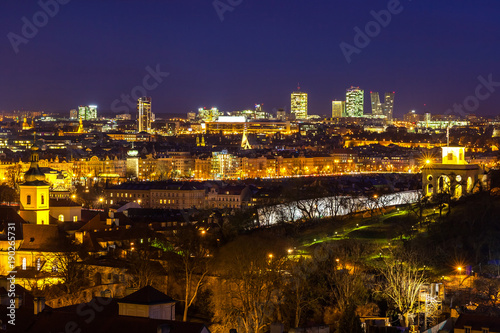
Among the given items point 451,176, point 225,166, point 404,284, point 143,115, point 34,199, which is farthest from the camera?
point 143,115

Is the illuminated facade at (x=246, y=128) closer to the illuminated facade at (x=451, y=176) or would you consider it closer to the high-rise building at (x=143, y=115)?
the high-rise building at (x=143, y=115)

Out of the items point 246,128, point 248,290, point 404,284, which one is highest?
point 246,128

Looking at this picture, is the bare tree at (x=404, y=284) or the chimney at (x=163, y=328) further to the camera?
the bare tree at (x=404, y=284)

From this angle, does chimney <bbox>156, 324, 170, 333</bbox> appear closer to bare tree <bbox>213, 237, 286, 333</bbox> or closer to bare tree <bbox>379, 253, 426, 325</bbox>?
bare tree <bbox>213, 237, 286, 333</bbox>

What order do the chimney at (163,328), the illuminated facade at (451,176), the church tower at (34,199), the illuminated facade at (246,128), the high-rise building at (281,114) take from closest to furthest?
1. the chimney at (163,328)
2. the church tower at (34,199)
3. the illuminated facade at (451,176)
4. the illuminated facade at (246,128)
5. the high-rise building at (281,114)

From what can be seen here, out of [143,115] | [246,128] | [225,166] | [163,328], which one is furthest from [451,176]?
[143,115]

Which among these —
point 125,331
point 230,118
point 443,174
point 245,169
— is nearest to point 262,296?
point 125,331

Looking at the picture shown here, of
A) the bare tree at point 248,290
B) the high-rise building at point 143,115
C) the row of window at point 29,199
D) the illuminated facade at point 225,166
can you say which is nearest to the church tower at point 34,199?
the row of window at point 29,199

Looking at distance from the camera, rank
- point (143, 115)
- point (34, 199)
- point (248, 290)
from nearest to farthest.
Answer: point (248, 290)
point (34, 199)
point (143, 115)

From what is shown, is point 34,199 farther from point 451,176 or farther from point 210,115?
point 210,115

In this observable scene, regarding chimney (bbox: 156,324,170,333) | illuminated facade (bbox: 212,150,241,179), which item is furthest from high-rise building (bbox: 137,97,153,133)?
chimney (bbox: 156,324,170,333)
